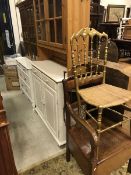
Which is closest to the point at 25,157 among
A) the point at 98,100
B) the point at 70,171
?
the point at 70,171

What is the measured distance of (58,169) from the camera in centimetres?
157

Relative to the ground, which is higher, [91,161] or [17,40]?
[17,40]

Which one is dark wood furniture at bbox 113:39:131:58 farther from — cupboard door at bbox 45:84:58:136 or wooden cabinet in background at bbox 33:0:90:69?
cupboard door at bbox 45:84:58:136

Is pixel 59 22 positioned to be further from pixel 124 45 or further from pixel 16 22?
pixel 16 22

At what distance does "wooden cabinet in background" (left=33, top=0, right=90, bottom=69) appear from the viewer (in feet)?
4.86

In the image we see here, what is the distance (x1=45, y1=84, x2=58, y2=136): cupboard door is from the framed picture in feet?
→ 11.8

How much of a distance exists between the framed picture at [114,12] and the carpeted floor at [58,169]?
4.11 meters

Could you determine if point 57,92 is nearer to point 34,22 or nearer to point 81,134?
point 81,134

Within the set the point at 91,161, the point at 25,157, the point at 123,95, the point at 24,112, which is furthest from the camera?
the point at 24,112

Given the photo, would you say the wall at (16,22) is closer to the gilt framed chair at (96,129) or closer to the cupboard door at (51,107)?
the cupboard door at (51,107)

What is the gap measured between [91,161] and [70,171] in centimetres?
55

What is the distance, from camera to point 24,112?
8.62ft

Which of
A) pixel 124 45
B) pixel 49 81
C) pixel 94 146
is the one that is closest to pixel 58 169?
pixel 94 146


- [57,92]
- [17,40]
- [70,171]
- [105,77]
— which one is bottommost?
[70,171]
